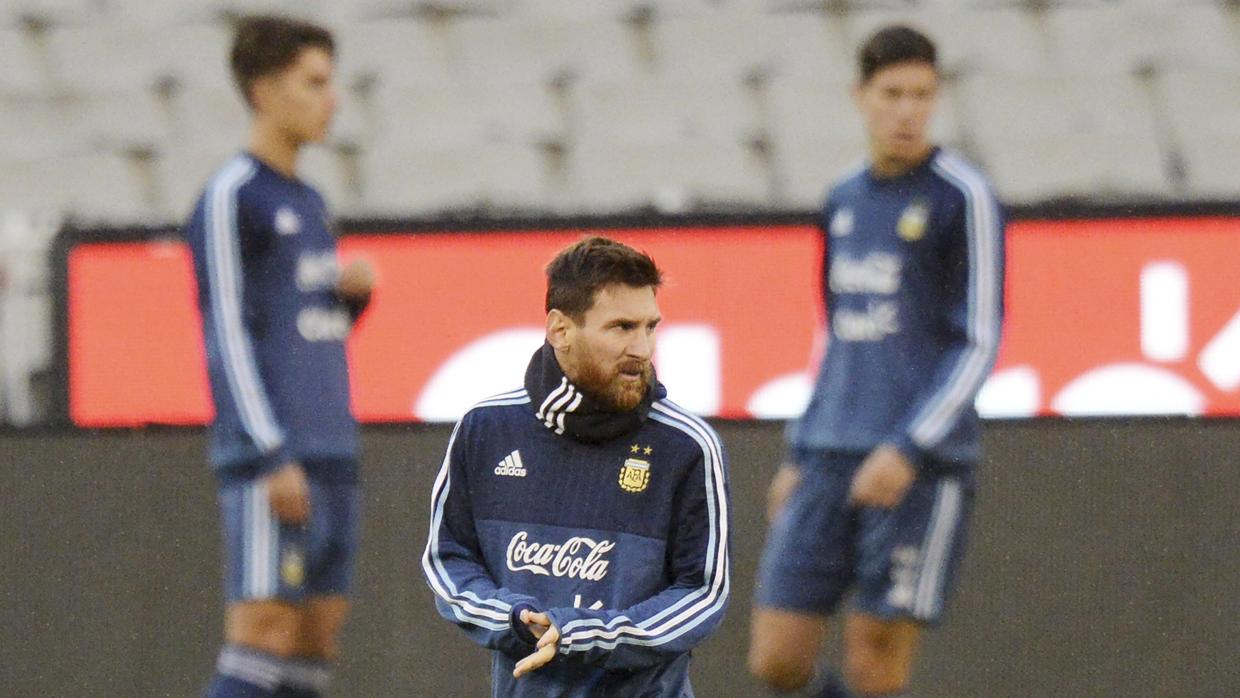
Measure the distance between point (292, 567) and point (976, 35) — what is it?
2.75 meters

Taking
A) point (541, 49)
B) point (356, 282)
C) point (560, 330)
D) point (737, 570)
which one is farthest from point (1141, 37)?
point (560, 330)

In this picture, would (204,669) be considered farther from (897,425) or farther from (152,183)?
(897,425)

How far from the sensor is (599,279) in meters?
2.50

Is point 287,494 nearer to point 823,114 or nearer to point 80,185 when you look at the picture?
point 80,185

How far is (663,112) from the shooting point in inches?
207

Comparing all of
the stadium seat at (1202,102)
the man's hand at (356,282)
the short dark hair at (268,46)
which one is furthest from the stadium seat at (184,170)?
the stadium seat at (1202,102)

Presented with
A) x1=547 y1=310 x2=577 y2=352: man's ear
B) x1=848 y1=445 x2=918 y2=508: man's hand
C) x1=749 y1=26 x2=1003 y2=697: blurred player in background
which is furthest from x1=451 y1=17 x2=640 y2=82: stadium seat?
x1=547 y1=310 x2=577 y2=352: man's ear

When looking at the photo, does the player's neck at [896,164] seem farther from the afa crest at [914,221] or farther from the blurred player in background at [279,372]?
the blurred player in background at [279,372]

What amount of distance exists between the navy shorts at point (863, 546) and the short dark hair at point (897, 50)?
2.76 feet

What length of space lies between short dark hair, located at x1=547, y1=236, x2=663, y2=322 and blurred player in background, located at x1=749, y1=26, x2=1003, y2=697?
51.5 inches

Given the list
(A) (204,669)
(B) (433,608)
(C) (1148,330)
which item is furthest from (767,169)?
(A) (204,669)

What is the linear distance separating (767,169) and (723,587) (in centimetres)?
274

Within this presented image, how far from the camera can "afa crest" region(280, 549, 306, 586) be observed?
3.77 meters

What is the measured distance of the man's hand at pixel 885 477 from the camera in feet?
12.1
